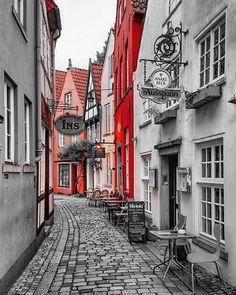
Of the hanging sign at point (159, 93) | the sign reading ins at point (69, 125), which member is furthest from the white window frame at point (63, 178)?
the hanging sign at point (159, 93)

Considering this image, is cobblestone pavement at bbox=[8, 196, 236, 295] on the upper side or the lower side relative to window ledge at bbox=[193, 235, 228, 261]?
lower

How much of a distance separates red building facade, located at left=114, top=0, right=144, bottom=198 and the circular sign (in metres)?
7.06

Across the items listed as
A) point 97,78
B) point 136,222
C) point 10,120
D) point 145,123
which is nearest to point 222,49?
point 10,120

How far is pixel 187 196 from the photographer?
26.2 feet

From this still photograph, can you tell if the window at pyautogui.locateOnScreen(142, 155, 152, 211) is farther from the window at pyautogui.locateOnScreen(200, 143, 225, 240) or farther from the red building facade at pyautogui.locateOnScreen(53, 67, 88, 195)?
the red building facade at pyautogui.locateOnScreen(53, 67, 88, 195)

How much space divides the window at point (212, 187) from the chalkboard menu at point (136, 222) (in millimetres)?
2928

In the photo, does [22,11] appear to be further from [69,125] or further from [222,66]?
[222,66]

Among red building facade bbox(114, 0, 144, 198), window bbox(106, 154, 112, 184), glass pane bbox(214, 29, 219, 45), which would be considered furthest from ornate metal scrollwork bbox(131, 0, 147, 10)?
window bbox(106, 154, 112, 184)

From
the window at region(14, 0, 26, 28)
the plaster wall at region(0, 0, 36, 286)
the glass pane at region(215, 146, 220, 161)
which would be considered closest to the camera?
the plaster wall at region(0, 0, 36, 286)

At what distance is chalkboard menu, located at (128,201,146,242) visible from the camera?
10.0m

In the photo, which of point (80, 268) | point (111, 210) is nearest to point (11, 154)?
point (80, 268)

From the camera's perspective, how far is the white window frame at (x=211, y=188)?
6.68m

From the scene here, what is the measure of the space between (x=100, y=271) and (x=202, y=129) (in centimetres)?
329

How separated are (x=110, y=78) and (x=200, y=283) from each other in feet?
61.0
